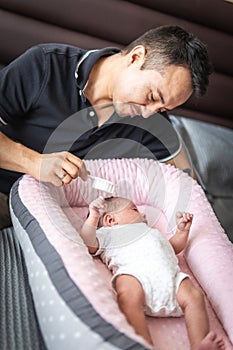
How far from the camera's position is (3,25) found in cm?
175

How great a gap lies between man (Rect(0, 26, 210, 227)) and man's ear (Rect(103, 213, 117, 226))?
12cm

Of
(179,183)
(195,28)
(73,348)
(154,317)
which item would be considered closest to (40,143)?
(179,183)

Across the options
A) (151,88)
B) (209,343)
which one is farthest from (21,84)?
(209,343)

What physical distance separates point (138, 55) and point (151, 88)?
11 centimetres

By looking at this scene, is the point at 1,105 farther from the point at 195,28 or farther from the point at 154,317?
the point at 195,28

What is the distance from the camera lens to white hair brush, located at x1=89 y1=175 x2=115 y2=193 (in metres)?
1.30

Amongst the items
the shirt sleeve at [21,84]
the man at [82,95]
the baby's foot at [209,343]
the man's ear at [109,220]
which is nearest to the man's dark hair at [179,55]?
the man at [82,95]

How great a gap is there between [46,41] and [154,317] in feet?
3.97

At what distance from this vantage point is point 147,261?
106cm

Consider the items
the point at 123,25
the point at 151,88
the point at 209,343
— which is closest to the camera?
the point at 209,343

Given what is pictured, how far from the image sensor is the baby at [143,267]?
941mm

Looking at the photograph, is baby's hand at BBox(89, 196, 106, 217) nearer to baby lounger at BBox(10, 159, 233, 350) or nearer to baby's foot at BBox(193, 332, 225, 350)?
baby lounger at BBox(10, 159, 233, 350)

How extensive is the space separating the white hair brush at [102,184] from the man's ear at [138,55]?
33 cm

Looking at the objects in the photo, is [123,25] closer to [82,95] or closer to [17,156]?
[82,95]
